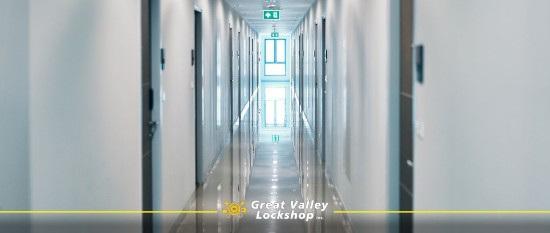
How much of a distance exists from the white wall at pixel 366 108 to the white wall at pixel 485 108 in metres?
0.88

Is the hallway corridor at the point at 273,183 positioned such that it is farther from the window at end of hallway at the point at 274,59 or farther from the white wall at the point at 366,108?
the window at end of hallway at the point at 274,59

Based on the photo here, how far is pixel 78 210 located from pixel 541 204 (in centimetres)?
250

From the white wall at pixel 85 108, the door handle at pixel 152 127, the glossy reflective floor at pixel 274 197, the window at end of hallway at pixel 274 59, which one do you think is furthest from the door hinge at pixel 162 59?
the window at end of hallway at pixel 274 59

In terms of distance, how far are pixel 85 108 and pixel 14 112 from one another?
2.38ft

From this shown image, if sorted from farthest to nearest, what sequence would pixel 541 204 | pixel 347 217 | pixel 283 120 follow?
pixel 283 120 → pixel 347 217 → pixel 541 204

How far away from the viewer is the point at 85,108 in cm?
406

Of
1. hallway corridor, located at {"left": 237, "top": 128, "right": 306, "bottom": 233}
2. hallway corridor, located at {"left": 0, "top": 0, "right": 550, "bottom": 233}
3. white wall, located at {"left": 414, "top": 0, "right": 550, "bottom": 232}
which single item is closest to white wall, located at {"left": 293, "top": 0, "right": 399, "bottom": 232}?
hallway corridor, located at {"left": 0, "top": 0, "right": 550, "bottom": 233}

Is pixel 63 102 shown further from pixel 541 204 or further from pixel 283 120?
pixel 283 120

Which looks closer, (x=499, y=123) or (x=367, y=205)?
(x=499, y=123)

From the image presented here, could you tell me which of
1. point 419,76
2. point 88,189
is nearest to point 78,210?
point 88,189

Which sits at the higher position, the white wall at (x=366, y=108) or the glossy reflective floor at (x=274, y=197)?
the white wall at (x=366, y=108)

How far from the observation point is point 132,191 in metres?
5.07

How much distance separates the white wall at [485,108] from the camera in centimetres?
239

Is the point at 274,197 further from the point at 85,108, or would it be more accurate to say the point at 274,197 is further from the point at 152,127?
the point at 85,108
